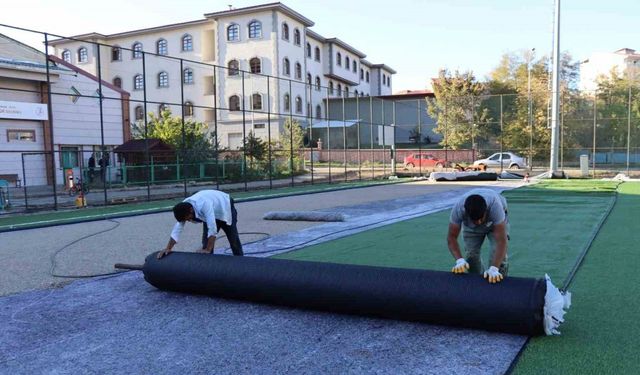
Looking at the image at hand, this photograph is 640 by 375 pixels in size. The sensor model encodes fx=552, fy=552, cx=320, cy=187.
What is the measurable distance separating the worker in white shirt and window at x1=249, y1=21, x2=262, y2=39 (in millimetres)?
41887

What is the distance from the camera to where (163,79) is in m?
49.8

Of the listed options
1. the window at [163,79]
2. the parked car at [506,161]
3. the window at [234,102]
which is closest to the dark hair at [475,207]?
the parked car at [506,161]

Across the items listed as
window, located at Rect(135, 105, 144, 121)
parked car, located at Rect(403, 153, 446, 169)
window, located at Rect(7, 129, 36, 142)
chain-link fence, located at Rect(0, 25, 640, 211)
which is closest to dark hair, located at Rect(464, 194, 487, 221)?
chain-link fence, located at Rect(0, 25, 640, 211)

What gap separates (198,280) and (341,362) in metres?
2.30

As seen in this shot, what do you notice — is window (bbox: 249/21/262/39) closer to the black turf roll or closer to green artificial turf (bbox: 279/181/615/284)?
green artificial turf (bbox: 279/181/615/284)

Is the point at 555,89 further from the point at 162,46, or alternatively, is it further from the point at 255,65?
the point at 162,46

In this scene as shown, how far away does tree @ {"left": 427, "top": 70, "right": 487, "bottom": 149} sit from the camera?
130 feet

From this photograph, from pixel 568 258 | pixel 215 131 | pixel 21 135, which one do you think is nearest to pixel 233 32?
pixel 21 135

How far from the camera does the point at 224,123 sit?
4625cm

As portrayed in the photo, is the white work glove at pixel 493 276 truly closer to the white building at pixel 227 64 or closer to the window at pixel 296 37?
the white building at pixel 227 64

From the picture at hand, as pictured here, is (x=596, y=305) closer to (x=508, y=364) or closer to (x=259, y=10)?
(x=508, y=364)

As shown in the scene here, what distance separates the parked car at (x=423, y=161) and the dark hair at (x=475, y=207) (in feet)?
108

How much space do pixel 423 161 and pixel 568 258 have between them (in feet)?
103

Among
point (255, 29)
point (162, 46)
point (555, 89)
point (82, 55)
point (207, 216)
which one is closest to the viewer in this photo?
point (207, 216)
